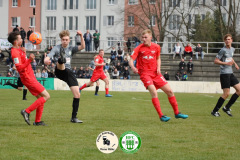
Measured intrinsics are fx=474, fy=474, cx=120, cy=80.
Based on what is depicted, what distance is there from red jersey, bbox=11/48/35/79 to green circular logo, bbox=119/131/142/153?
11.5 feet

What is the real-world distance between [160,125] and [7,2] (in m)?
69.7

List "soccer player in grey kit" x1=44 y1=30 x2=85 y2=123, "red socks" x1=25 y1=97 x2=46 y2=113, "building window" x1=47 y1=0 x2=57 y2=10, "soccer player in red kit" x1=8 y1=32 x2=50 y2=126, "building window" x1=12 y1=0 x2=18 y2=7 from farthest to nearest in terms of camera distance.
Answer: "building window" x1=12 y1=0 x2=18 y2=7
"building window" x1=47 y1=0 x2=57 y2=10
"soccer player in grey kit" x1=44 y1=30 x2=85 y2=123
"red socks" x1=25 y1=97 x2=46 y2=113
"soccer player in red kit" x1=8 y1=32 x2=50 y2=126

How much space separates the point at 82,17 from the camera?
73.0 metres

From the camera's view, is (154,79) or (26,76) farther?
(154,79)

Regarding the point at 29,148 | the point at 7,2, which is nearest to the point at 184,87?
the point at 29,148

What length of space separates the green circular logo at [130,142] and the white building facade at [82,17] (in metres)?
64.1

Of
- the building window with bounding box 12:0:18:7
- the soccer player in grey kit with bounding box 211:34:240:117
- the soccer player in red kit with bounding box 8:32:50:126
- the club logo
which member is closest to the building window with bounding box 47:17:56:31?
the building window with bounding box 12:0:18:7

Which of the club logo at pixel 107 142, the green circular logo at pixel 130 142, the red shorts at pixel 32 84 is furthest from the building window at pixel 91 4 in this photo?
the club logo at pixel 107 142

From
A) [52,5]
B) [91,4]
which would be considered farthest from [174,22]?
[52,5]

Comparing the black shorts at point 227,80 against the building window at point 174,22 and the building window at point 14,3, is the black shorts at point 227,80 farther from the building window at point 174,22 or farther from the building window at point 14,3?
the building window at point 14,3

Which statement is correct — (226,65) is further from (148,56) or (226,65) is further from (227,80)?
(148,56)

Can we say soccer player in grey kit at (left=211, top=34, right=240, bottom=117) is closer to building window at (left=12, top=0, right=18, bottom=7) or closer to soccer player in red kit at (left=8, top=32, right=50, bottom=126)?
soccer player in red kit at (left=8, top=32, right=50, bottom=126)

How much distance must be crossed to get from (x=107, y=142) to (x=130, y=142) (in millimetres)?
336

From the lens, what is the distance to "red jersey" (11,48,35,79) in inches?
364
